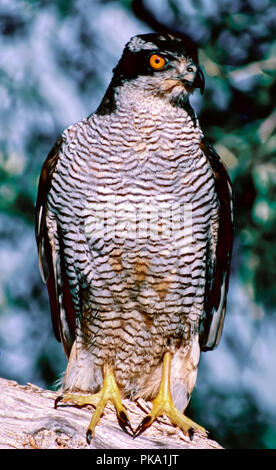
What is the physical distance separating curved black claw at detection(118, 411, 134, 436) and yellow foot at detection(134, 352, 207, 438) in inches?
1.3

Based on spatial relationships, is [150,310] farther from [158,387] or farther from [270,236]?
[270,236]

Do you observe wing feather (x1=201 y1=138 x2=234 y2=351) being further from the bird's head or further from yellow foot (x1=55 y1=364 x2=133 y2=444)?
yellow foot (x1=55 y1=364 x2=133 y2=444)

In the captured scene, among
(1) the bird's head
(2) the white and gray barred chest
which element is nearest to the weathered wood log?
(2) the white and gray barred chest

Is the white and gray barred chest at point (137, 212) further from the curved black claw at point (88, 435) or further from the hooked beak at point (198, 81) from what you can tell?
the curved black claw at point (88, 435)

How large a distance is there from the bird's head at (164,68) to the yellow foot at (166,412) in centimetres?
149

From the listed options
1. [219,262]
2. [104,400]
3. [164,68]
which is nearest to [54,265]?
[104,400]

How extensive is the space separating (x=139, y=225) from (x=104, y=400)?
3.11 feet

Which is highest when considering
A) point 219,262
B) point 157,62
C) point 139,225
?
point 157,62

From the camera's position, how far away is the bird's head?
3.70 meters

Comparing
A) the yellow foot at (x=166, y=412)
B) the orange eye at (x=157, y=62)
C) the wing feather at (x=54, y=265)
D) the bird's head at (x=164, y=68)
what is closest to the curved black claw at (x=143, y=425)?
the yellow foot at (x=166, y=412)

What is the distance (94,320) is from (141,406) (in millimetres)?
553

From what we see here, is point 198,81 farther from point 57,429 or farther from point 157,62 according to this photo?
point 57,429

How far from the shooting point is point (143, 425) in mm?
3562

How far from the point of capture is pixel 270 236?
4844 millimetres
